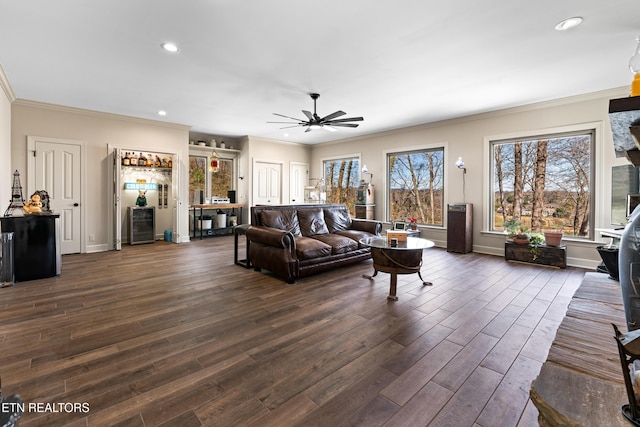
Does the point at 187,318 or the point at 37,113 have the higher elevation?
the point at 37,113

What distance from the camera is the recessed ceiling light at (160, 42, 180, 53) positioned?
125 inches

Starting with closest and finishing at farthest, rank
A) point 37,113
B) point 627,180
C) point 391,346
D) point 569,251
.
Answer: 1. point 391,346
2. point 627,180
3. point 569,251
4. point 37,113

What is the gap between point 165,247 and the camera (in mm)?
6379

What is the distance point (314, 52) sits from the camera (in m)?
3.36

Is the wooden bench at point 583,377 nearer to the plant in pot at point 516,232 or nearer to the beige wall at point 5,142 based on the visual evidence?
the plant in pot at point 516,232

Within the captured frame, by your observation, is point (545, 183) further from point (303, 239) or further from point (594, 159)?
point (303, 239)

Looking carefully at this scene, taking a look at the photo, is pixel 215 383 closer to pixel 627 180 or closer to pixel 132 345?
pixel 132 345

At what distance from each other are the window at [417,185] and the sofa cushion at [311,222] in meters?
2.80

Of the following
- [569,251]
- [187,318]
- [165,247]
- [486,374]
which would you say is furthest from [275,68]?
[569,251]

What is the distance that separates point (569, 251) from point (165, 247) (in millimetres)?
7615

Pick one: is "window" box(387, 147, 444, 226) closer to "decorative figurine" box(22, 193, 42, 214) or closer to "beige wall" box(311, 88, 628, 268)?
"beige wall" box(311, 88, 628, 268)

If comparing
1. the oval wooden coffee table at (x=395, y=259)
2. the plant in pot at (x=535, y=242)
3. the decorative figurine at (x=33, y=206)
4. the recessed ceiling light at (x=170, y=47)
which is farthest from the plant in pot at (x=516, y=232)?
the decorative figurine at (x=33, y=206)

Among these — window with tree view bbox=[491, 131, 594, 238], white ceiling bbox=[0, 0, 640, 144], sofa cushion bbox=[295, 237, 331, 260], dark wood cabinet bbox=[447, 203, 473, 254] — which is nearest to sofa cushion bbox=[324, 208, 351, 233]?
sofa cushion bbox=[295, 237, 331, 260]

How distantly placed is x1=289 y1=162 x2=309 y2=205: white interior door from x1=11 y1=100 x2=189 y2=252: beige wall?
3.24 meters
